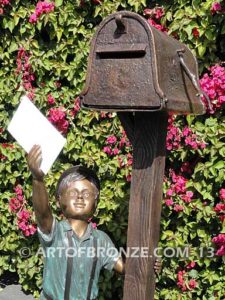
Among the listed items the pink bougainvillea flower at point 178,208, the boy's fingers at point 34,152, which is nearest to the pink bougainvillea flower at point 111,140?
the pink bougainvillea flower at point 178,208

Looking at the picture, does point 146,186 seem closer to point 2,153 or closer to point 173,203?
point 173,203

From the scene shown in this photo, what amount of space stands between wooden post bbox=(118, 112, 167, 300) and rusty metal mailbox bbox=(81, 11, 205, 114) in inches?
6.8

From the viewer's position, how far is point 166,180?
3732mm

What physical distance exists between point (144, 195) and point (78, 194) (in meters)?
0.41

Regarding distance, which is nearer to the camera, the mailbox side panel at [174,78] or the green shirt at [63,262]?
the mailbox side panel at [174,78]

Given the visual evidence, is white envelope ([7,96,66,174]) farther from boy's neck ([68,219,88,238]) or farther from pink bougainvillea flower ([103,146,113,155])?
pink bougainvillea flower ([103,146,113,155])

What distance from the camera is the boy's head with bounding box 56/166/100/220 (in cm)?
286

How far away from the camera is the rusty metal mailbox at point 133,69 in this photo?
238 cm

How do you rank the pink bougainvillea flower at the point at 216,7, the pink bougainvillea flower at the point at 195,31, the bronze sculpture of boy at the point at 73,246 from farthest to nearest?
1. the pink bougainvillea flower at the point at 195,31
2. the pink bougainvillea flower at the point at 216,7
3. the bronze sculpture of boy at the point at 73,246

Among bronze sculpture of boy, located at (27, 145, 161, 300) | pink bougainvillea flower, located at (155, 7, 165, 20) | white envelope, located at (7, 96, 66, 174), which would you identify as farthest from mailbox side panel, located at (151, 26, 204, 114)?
pink bougainvillea flower, located at (155, 7, 165, 20)

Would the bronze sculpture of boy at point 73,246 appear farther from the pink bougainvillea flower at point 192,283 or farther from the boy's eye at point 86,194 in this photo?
the pink bougainvillea flower at point 192,283

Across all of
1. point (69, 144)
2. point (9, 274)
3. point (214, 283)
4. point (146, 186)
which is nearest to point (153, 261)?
point (146, 186)

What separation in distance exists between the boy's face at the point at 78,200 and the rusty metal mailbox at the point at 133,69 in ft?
1.70

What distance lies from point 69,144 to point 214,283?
142 centimetres
